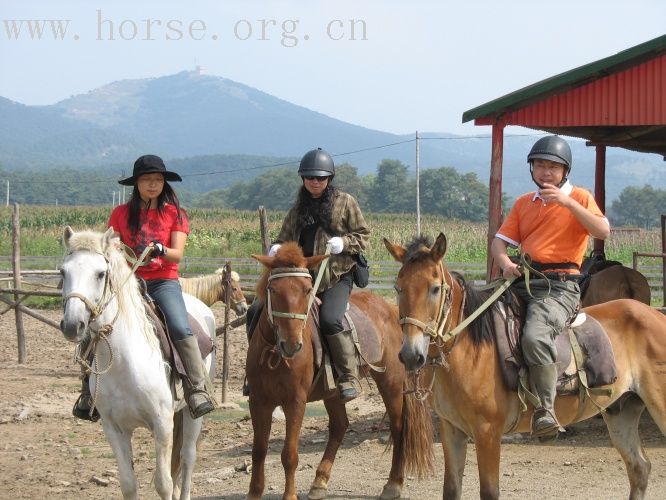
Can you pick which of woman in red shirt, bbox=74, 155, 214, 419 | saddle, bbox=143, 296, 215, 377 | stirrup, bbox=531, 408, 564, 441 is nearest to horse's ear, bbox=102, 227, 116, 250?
woman in red shirt, bbox=74, 155, 214, 419

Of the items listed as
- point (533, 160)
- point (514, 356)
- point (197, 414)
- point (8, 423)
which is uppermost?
point (533, 160)

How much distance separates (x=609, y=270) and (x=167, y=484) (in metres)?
6.42

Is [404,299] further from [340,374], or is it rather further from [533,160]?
[340,374]

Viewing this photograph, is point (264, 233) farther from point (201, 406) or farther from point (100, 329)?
point (100, 329)

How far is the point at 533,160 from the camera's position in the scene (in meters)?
6.65

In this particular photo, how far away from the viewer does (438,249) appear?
228 inches

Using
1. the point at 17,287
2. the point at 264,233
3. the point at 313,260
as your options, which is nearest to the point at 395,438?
the point at 313,260

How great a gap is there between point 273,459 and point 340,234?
8.88 feet

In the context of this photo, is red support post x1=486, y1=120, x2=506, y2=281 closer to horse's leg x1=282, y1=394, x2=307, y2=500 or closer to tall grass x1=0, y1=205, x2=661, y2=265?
horse's leg x1=282, y1=394, x2=307, y2=500

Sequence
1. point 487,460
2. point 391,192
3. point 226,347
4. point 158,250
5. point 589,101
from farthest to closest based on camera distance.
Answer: point 391,192, point 226,347, point 589,101, point 158,250, point 487,460

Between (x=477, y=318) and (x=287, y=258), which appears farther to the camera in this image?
(x=287, y=258)

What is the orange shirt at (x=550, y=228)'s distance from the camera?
258 inches

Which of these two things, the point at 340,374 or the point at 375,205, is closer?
the point at 340,374

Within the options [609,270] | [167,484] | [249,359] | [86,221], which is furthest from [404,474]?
[86,221]
